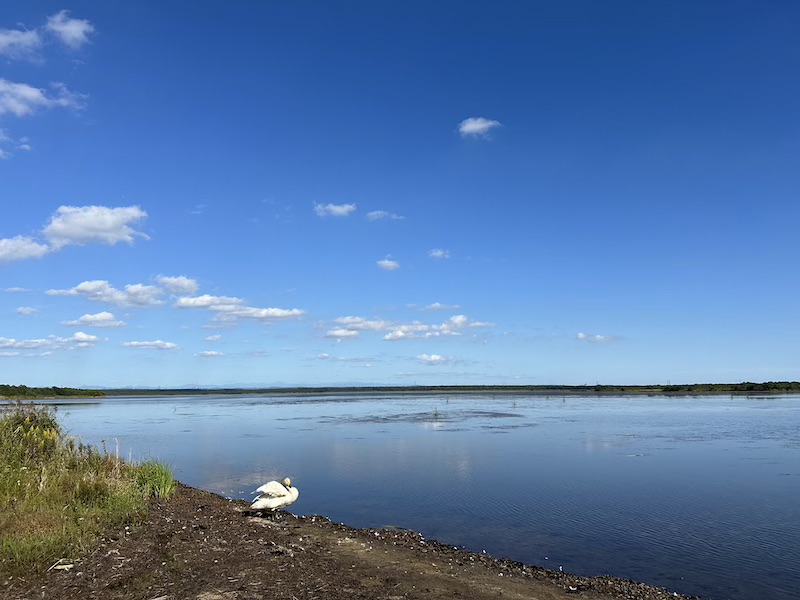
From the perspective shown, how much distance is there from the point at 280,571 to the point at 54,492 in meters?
5.41

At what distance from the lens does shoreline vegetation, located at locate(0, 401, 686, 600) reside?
825 centimetres

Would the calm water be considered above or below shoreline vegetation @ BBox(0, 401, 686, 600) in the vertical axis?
below

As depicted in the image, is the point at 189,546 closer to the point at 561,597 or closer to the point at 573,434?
the point at 561,597

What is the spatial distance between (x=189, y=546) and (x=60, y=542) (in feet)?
6.59

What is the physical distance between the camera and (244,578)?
8672mm

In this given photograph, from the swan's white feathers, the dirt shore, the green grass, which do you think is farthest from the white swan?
the green grass

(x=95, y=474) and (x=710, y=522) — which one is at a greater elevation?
(x=95, y=474)

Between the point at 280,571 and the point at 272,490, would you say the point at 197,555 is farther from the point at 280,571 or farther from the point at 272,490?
the point at 272,490

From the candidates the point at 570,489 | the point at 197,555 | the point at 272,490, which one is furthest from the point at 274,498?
the point at 570,489

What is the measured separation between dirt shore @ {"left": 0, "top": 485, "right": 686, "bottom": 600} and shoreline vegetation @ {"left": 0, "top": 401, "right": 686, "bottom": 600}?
2 centimetres

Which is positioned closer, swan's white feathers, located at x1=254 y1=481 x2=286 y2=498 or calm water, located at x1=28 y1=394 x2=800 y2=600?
calm water, located at x1=28 y1=394 x2=800 y2=600

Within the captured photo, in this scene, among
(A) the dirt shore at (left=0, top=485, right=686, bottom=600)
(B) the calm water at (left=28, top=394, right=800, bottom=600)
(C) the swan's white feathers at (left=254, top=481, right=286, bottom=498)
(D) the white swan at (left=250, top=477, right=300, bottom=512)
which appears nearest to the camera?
(A) the dirt shore at (left=0, top=485, right=686, bottom=600)

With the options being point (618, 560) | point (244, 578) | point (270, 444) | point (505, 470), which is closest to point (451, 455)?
point (505, 470)

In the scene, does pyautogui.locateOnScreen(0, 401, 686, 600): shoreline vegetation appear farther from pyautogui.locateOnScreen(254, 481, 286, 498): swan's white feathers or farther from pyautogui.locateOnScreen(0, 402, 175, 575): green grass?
pyautogui.locateOnScreen(254, 481, 286, 498): swan's white feathers
